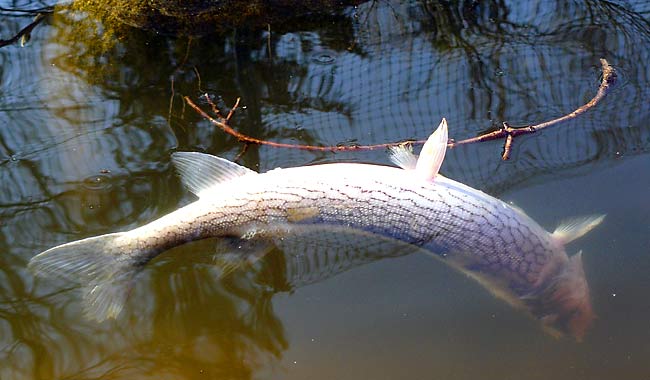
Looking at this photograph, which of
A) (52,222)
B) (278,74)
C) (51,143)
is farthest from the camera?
(278,74)

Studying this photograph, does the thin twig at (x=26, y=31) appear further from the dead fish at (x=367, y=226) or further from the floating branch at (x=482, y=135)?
the dead fish at (x=367, y=226)

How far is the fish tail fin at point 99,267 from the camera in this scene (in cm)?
335

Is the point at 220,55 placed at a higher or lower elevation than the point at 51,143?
higher

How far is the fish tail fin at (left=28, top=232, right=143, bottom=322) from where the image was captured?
3.35m

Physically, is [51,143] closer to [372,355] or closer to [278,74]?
[278,74]

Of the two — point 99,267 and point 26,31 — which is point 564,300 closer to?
point 99,267

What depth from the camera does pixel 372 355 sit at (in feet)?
11.3

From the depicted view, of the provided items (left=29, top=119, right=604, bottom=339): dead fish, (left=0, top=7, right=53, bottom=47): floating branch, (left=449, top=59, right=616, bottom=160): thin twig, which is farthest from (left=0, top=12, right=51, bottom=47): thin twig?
(left=449, top=59, right=616, bottom=160): thin twig

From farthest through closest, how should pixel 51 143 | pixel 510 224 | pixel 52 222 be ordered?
pixel 51 143 → pixel 52 222 → pixel 510 224

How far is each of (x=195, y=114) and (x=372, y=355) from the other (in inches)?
87.8

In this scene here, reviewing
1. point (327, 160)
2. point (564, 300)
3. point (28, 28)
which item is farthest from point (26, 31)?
point (564, 300)

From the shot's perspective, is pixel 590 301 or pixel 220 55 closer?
pixel 590 301

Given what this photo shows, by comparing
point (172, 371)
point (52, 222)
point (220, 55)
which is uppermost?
point (220, 55)

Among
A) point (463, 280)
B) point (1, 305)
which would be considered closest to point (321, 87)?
point (463, 280)
